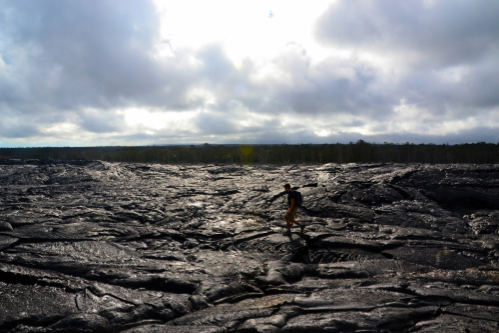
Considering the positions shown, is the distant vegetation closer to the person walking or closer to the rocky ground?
the rocky ground

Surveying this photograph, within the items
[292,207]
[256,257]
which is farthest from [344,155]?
[256,257]

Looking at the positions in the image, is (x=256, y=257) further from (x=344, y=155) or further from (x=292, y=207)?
(x=344, y=155)

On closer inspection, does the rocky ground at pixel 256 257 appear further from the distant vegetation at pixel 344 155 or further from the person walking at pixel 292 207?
the distant vegetation at pixel 344 155

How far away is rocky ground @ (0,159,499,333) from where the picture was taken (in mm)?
6105

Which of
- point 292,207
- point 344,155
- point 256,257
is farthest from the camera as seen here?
point 344,155

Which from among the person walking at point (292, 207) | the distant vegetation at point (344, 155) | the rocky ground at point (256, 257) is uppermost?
the distant vegetation at point (344, 155)

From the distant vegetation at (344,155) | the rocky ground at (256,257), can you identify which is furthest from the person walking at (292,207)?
the distant vegetation at (344,155)

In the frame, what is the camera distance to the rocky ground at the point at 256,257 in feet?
20.0

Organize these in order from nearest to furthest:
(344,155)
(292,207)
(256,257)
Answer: (256,257) → (292,207) → (344,155)

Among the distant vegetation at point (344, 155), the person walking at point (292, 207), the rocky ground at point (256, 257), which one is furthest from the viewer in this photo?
the distant vegetation at point (344, 155)

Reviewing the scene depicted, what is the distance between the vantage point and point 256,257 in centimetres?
969

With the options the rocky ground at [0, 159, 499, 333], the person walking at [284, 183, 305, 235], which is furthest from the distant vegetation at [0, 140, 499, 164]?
the person walking at [284, 183, 305, 235]

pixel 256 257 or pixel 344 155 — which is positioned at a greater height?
pixel 344 155

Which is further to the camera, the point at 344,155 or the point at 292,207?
the point at 344,155
